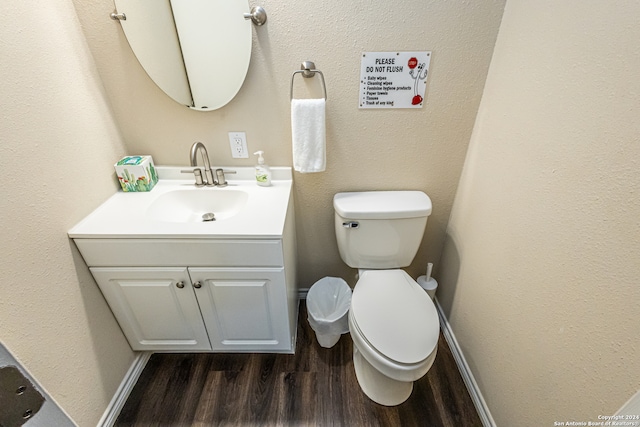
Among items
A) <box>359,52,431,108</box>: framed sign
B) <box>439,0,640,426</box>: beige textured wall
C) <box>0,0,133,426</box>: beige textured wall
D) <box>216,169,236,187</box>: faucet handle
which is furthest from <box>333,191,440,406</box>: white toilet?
<box>0,0,133,426</box>: beige textured wall

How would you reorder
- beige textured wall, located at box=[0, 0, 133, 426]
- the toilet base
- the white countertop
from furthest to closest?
the toilet base
the white countertop
beige textured wall, located at box=[0, 0, 133, 426]

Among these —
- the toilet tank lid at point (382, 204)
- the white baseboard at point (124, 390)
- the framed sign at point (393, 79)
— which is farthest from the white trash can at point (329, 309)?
the framed sign at point (393, 79)

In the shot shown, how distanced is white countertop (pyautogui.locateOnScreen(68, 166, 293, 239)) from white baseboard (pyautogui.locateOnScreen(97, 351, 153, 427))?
2.43 ft

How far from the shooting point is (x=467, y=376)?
4.33ft

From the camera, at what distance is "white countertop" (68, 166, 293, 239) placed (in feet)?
3.29

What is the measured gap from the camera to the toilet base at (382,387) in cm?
122

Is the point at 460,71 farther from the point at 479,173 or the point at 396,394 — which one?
the point at 396,394

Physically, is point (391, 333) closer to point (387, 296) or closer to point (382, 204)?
point (387, 296)

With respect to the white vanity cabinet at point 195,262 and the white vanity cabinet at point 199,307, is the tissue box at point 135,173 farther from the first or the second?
the white vanity cabinet at point 199,307

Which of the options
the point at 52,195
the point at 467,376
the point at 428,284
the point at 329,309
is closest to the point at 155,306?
the point at 52,195

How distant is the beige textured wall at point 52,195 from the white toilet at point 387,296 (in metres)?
1.02

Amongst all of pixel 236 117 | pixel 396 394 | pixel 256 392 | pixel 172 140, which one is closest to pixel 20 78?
pixel 172 140

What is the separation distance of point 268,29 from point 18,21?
75 cm

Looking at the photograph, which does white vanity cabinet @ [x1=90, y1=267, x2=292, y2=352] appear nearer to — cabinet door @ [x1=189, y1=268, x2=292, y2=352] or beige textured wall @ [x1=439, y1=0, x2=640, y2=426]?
cabinet door @ [x1=189, y1=268, x2=292, y2=352]
